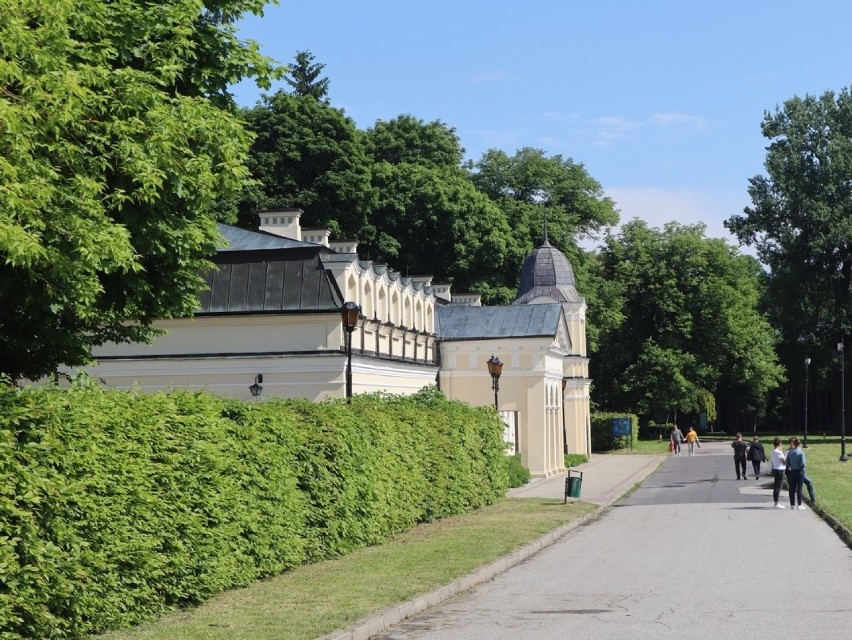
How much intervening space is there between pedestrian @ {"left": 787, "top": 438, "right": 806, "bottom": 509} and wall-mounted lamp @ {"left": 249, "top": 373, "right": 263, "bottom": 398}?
1325 cm

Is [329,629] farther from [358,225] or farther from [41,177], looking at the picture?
[358,225]

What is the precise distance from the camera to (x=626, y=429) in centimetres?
7206

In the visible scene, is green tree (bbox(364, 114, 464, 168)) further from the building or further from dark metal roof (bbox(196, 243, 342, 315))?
dark metal roof (bbox(196, 243, 342, 315))

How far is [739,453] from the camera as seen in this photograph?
40.9m

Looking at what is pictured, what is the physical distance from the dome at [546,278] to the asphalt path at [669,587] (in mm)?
30822

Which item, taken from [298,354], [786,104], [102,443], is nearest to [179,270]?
[102,443]

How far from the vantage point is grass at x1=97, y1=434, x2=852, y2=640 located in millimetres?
10977

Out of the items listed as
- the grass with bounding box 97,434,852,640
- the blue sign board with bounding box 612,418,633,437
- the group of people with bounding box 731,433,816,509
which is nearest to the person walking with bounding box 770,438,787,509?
the group of people with bounding box 731,433,816,509

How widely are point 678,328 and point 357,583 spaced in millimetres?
69847

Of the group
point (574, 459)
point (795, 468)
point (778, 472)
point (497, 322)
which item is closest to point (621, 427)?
point (574, 459)

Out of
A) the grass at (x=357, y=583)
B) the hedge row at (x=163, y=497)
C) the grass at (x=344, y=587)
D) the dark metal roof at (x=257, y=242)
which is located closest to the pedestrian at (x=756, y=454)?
the grass at (x=357, y=583)

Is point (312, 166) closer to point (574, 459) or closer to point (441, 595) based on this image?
point (574, 459)

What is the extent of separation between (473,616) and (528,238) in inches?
2085

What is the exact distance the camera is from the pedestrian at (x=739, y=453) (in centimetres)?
4053
